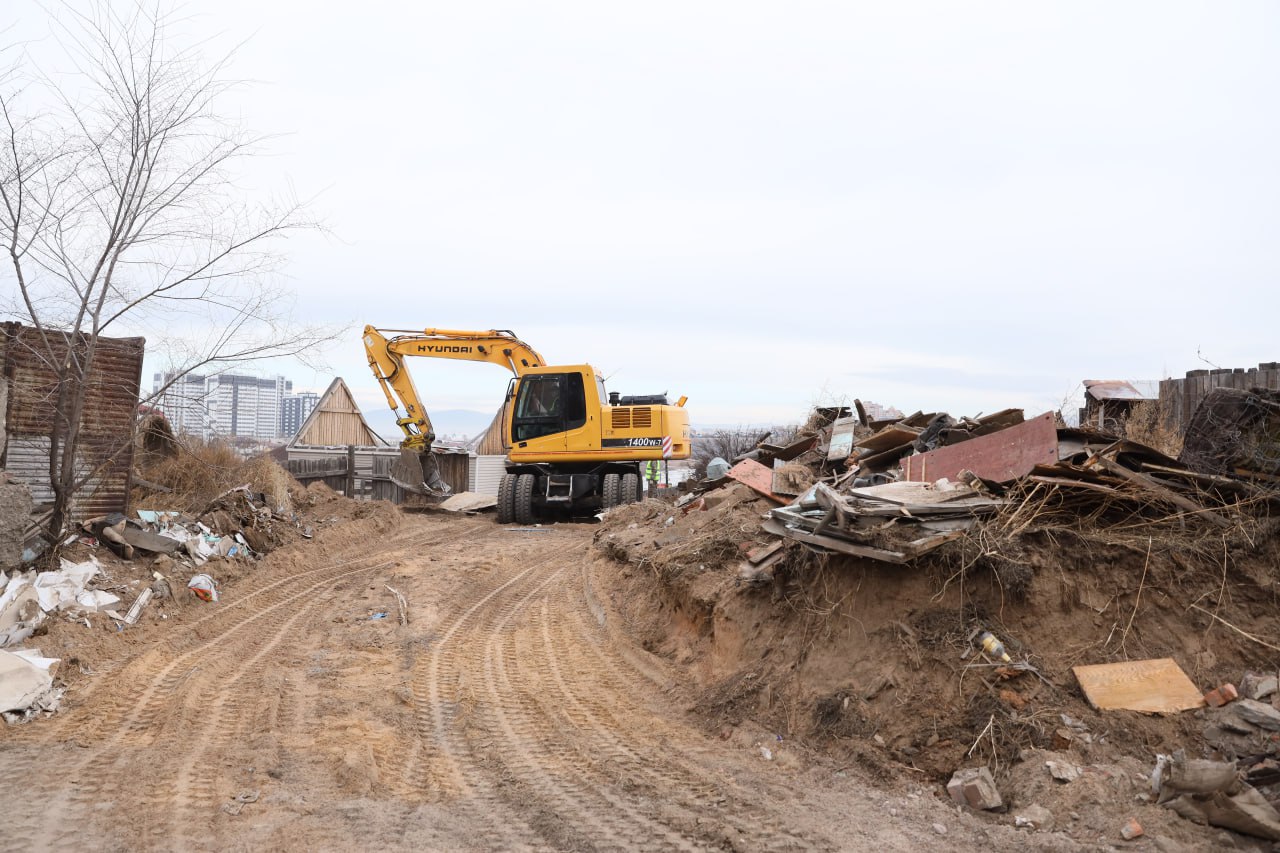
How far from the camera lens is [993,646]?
538cm

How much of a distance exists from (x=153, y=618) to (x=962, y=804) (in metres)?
7.88

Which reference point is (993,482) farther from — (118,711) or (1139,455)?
(118,711)

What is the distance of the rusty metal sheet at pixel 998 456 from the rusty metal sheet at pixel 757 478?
1.82 metres

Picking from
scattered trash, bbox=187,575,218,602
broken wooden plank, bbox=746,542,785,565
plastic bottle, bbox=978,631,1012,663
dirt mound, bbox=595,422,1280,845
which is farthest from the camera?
scattered trash, bbox=187,575,218,602

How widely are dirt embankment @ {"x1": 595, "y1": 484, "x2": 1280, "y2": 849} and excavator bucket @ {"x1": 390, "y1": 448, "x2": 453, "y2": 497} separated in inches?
640

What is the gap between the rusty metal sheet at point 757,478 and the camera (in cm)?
910

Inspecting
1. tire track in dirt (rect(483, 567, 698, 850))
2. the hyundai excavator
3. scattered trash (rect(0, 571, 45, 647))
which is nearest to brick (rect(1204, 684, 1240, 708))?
tire track in dirt (rect(483, 567, 698, 850))

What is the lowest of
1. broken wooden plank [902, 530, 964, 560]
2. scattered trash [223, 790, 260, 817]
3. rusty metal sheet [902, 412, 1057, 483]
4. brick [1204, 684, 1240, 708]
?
scattered trash [223, 790, 260, 817]

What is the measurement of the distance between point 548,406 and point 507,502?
217 centimetres

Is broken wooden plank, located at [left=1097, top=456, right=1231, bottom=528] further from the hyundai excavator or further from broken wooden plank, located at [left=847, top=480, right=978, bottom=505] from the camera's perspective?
the hyundai excavator

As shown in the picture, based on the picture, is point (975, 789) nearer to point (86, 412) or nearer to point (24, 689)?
point (24, 689)

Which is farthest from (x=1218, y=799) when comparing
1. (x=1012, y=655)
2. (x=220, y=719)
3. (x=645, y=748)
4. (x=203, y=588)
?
(x=203, y=588)

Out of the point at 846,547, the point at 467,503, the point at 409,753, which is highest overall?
the point at 846,547

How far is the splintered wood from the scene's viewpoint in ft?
16.7
